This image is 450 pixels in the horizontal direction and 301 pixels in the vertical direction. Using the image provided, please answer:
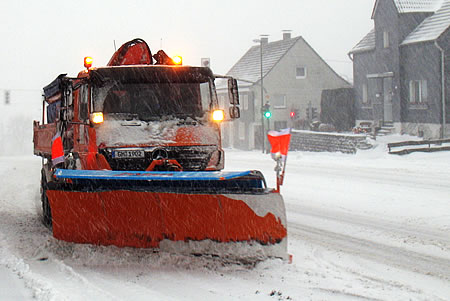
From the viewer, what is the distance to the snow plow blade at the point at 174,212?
6.80 m

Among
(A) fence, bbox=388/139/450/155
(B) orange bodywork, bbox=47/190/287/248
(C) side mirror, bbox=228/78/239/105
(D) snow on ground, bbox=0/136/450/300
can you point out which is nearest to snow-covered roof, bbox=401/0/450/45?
(A) fence, bbox=388/139/450/155

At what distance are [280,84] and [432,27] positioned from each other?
62.9 ft

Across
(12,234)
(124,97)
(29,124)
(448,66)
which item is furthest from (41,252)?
(29,124)

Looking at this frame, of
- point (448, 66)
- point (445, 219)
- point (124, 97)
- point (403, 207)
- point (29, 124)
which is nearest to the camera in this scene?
point (124, 97)

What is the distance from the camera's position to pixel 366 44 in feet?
137

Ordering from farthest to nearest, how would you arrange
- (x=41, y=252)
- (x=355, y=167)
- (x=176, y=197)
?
(x=355, y=167) < (x=41, y=252) < (x=176, y=197)

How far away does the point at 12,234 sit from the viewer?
8.97 metres

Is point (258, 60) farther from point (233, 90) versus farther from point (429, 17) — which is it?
point (233, 90)

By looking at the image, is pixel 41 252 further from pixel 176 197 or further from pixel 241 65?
pixel 241 65

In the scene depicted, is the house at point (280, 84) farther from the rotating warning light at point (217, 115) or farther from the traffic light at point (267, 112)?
the rotating warning light at point (217, 115)

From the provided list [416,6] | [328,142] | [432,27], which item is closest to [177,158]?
[328,142]

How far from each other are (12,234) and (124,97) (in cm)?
250

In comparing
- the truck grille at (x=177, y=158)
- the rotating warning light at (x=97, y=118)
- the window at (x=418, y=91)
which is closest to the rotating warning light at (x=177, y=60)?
the truck grille at (x=177, y=158)

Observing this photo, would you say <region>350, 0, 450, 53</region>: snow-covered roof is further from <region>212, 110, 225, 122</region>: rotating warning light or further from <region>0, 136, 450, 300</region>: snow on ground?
<region>212, 110, 225, 122</region>: rotating warning light
